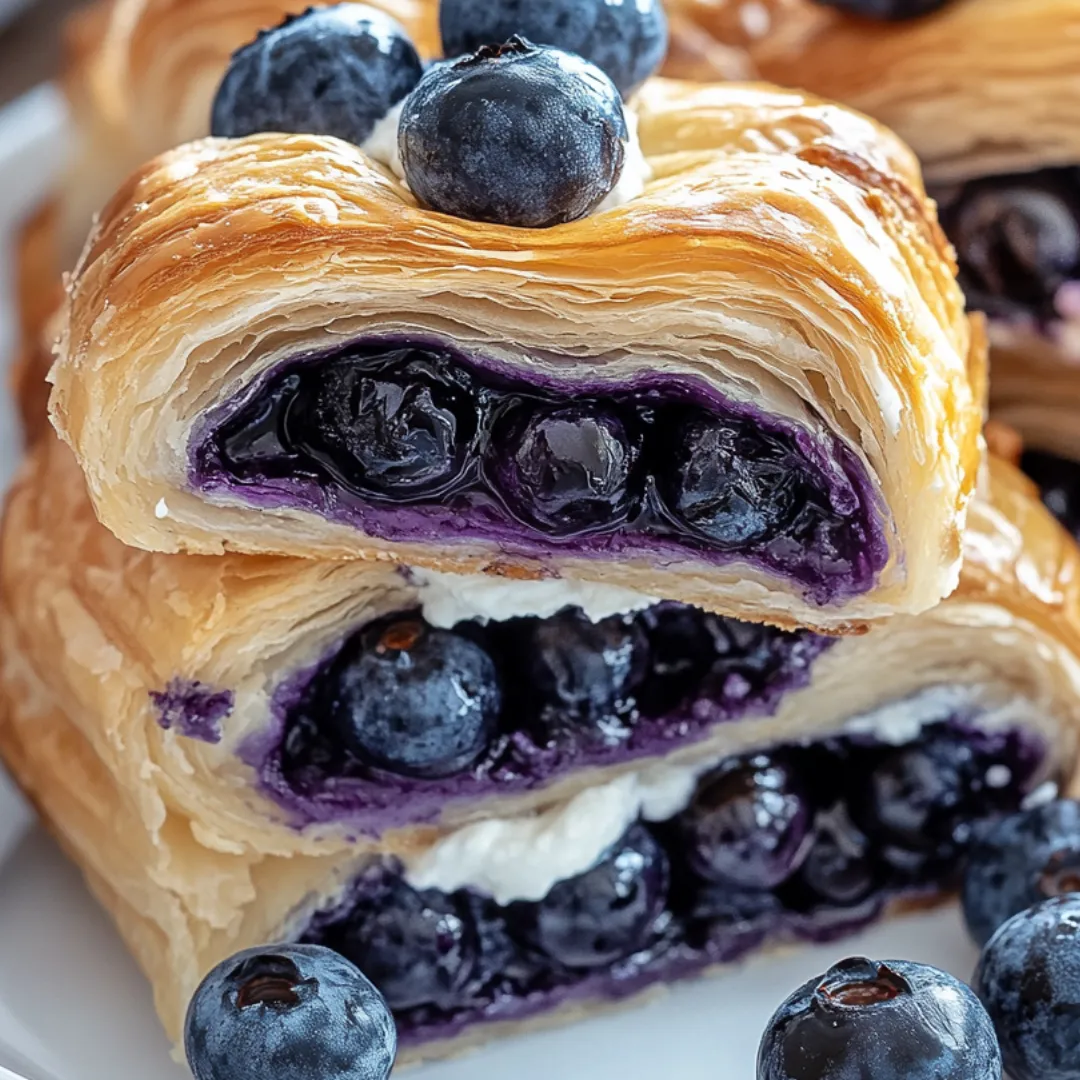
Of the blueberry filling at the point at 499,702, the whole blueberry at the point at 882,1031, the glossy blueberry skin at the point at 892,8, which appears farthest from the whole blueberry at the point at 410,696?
the glossy blueberry skin at the point at 892,8

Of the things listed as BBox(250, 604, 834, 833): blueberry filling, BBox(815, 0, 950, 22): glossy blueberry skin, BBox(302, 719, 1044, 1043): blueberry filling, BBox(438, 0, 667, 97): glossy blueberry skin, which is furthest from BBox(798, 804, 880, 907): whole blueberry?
BBox(815, 0, 950, 22): glossy blueberry skin

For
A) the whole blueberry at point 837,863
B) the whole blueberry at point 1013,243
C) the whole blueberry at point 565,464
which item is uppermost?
the whole blueberry at point 565,464

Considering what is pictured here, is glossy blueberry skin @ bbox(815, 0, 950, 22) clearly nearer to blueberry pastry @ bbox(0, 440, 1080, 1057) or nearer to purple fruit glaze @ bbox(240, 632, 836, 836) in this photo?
blueberry pastry @ bbox(0, 440, 1080, 1057)

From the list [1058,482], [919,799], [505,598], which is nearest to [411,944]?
[505,598]

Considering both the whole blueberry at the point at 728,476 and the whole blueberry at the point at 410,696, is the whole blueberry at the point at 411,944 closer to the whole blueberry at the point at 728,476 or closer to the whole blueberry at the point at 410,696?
the whole blueberry at the point at 410,696

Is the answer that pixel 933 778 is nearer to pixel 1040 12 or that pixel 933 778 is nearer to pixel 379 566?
pixel 379 566
